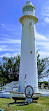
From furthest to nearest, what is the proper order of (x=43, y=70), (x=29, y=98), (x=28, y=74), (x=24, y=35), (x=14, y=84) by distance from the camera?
(x=43, y=70)
(x=14, y=84)
(x=24, y=35)
(x=28, y=74)
(x=29, y=98)

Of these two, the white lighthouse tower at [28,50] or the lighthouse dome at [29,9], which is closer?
the white lighthouse tower at [28,50]

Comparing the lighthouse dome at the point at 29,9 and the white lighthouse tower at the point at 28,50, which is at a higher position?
the lighthouse dome at the point at 29,9

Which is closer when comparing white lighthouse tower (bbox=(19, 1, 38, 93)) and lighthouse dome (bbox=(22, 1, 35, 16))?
white lighthouse tower (bbox=(19, 1, 38, 93))

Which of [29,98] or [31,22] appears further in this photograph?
[31,22]

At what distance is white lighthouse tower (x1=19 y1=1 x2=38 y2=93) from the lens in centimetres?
1841

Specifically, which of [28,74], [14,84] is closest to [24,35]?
[28,74]

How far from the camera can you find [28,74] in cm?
1838

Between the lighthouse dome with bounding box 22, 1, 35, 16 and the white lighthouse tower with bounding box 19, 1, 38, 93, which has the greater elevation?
the lighthouse dome with bounding box 22, 1, 35, 16

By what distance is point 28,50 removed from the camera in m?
19.0

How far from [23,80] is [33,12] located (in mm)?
9987

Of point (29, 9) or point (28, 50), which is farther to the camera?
point (29, 9)

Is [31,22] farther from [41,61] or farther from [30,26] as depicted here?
[41,61]

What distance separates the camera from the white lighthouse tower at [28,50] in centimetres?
1841

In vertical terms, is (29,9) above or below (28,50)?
above
